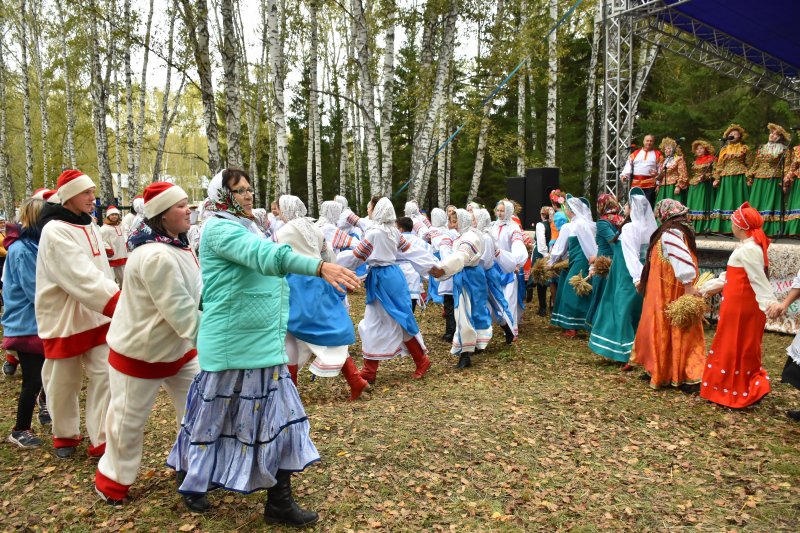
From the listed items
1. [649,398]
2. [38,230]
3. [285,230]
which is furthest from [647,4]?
[38,230]

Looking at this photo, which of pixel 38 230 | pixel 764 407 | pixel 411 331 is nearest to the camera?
pixel 38 230

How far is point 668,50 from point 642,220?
28.6 ft

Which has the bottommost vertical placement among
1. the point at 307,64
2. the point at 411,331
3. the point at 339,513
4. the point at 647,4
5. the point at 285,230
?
the point at 339,513

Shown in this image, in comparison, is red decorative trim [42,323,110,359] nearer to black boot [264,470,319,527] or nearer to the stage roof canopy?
black boot [264,470,319,527]

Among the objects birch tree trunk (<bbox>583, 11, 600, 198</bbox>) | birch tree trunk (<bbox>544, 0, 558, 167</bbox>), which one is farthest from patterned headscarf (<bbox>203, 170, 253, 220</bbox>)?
birch tree trunk (<bbox>583, 11, 600, 198</bbox>)

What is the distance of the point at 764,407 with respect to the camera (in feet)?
16.9

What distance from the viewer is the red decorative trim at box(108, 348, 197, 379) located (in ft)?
10.8

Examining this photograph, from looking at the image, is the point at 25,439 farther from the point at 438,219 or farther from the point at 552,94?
the point at 552,94

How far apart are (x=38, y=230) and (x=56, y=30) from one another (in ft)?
71.6

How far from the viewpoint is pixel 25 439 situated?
4.47 meters

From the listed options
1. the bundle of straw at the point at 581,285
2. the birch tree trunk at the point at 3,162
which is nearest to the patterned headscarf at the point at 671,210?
the bundle of straw at the point at 581,285

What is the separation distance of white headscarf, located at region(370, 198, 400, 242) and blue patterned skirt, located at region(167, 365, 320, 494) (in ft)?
10.4

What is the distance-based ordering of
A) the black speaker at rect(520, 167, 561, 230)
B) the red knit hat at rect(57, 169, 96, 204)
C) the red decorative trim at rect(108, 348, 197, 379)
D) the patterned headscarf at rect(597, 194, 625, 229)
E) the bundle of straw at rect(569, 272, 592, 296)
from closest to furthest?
the red decorative trim at rect(108, 348, 197, 379)
the red knit hat at rect(57, 169, 96, 204)
the patterned headscarf at rect(597, 194, 625, 229)
the bundle of straw at rect(569, 272, 592, 296)
the black speaker at rect(520, 167, 561, 230)

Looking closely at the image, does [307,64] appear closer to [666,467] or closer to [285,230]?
[285,230]
